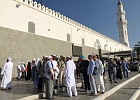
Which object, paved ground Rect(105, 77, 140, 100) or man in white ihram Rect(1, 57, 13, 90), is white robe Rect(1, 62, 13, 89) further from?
paved ground Rect(105, 77, 140, 100)

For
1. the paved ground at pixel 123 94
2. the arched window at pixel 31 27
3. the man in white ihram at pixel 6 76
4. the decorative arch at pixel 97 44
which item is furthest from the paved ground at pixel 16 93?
the decorative arch at pixel 97 44

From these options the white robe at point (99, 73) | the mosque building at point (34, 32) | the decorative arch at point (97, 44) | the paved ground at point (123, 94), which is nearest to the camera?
the paved ground at point (123, 94)

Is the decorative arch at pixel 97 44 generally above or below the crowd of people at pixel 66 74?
above

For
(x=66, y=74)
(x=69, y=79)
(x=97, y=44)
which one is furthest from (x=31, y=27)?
(x=97, y=44)

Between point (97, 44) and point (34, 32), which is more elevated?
point (97, 44)

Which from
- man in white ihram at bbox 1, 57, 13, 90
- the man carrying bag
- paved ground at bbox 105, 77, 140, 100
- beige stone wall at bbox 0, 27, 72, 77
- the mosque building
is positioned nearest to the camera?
the man carrying bag

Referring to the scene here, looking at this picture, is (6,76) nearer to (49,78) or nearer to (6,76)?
(6,76)

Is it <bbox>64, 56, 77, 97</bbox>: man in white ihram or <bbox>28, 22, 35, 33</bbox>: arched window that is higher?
<bbox>28, 22, 35, 33</bbox>: arched window

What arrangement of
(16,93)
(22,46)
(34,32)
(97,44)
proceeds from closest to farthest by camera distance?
(16,93), (22,46), (34,32), (97,44)

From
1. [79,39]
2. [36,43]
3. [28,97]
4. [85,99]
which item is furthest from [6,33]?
[79,39]

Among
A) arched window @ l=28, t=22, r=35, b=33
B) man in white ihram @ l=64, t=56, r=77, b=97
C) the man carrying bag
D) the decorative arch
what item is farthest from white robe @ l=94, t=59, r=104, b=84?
the decorative arch

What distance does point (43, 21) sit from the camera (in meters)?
14.2

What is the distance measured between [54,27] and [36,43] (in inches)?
142

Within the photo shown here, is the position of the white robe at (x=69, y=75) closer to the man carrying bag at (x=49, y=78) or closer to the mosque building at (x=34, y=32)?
the man carrying bag at (x=49, y=78)
